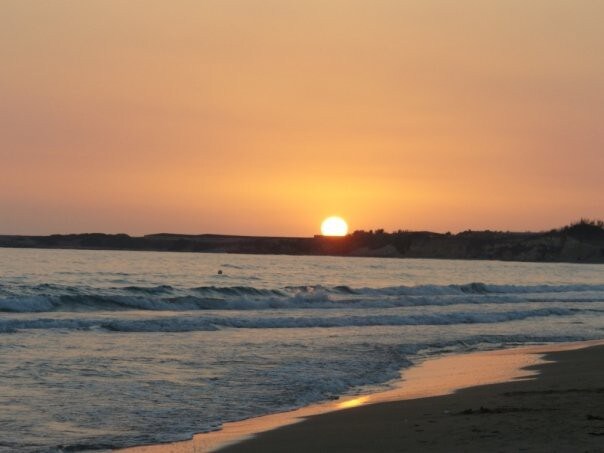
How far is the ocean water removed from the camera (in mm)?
11805

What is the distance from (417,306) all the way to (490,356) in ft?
68.8

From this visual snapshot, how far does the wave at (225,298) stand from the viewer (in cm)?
3331

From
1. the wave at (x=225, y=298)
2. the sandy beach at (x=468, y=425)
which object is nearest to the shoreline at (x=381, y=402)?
the sandy beach at (x=468, y=425)

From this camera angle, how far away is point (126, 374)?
50.2 ft

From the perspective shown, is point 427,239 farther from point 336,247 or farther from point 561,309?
point 561,309

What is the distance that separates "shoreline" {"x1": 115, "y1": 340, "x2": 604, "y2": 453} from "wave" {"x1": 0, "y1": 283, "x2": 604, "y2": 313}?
56.1 ft

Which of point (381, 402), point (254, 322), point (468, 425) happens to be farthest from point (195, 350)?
point (468, 425)

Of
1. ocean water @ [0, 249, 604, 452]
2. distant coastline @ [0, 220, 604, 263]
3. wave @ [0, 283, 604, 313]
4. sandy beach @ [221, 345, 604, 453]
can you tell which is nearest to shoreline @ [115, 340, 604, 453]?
sandy beach @ [221, 345, 604, 453]

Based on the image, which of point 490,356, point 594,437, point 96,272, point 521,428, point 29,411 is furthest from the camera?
point 96,272

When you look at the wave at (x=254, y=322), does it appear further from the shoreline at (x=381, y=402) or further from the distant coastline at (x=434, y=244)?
the distant coastline at (x=434, y=244)

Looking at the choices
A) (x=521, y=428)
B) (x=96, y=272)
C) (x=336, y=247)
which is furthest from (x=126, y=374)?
(x=336, y=247)

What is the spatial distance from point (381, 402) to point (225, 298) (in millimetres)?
27213

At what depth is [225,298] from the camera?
1585 inches

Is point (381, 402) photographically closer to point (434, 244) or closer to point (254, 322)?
point (254, 322)
